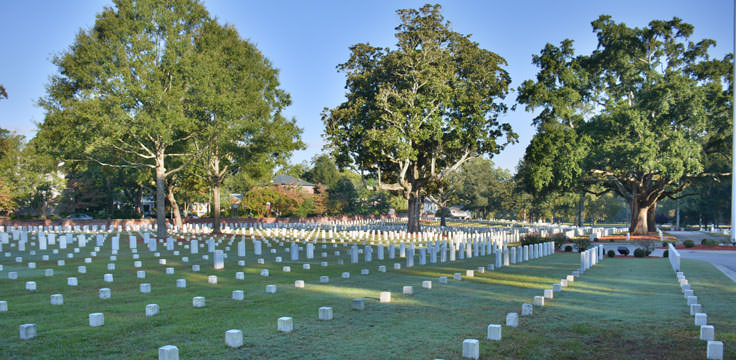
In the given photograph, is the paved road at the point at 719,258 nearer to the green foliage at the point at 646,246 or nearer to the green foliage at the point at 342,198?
the green foliage at the point at 646,246

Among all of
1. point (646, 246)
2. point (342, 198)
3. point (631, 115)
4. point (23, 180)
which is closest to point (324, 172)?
point (342, 198)

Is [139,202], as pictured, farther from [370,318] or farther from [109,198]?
[370,318]

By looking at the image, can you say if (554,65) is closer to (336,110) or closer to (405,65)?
(405,65)

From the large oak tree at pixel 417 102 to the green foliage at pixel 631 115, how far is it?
330 centimetres

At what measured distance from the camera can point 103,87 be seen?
26750 mm

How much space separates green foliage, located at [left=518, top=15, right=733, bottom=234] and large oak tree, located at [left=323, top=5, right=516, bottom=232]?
330cm

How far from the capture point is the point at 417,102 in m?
35.9

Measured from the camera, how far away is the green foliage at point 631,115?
3412 cm

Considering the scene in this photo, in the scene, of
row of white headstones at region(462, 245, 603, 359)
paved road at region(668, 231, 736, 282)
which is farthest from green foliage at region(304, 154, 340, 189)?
row of white headstones at region(462, 245, 603, 359)

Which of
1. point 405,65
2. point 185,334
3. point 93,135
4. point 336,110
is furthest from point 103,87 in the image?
point 185,334

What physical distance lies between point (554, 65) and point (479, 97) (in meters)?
7.52

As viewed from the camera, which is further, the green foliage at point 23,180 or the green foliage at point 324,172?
the green foliage at point 324,172

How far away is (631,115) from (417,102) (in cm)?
1276

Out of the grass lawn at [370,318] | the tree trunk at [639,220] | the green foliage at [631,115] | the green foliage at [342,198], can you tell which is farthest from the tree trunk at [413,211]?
the green foliage at [342,198]
